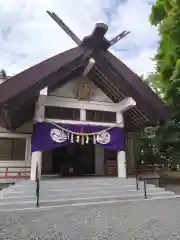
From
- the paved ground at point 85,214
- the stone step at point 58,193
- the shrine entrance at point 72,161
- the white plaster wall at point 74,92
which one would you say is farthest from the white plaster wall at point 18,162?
the stone step at point 58,193

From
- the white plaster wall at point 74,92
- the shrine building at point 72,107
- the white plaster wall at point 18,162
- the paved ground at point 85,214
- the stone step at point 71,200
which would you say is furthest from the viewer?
the white plaster wall at point 18,162

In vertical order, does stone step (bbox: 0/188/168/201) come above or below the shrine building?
below

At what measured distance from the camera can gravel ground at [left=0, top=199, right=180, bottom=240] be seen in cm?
365

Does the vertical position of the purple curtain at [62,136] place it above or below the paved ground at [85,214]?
above

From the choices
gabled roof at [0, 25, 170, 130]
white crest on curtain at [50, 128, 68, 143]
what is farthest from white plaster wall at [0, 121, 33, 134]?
white crest on curtain at [50, 128, 68, 143]

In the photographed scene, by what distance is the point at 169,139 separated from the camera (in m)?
12.2

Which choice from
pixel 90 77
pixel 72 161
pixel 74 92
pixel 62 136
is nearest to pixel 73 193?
pixel 62 136

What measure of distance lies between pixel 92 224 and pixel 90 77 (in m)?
7.52

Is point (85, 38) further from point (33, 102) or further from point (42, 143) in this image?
point (42, 143)

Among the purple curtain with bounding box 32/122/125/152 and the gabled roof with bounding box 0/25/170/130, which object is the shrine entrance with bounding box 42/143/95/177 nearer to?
the gabled roof with bounding box 0/25/170/130

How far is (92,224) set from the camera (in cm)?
436

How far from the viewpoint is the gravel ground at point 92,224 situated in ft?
12.0

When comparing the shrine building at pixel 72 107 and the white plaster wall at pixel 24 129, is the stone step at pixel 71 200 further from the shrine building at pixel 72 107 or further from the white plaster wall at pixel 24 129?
the white plaster wall at pixel 24 129

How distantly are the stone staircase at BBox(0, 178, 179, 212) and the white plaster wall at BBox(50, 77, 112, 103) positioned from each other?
12.2 ft
